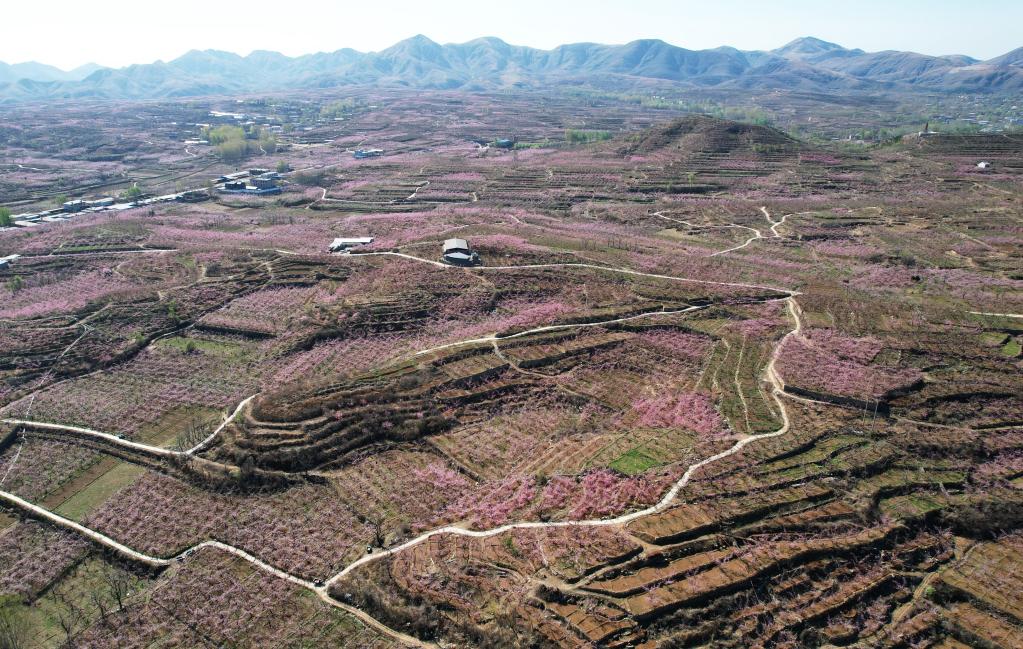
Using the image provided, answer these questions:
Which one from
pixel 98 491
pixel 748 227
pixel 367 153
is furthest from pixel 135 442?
pixel 367 153

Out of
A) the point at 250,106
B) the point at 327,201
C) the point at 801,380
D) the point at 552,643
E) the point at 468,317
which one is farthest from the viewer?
the point at 250,106

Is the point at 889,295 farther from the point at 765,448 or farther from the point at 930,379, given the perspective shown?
the point at 765,448

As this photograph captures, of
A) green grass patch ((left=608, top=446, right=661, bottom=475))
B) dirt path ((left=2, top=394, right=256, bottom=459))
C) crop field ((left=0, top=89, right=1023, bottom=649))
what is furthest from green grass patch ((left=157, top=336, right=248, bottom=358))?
green grass patch ((left=608, top=446, right=661, bottom=475))

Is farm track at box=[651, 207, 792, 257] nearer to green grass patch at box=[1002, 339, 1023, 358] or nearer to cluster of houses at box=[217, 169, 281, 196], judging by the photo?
green grass patch at box=[1002, 339, 1023, 358]

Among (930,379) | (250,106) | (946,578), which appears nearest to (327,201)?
(930,379)

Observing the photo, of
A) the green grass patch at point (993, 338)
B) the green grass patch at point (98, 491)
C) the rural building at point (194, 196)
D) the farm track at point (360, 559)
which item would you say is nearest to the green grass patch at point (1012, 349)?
the green grass patch at point (993, 338)

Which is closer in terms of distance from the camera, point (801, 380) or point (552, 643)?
point (552, 643)

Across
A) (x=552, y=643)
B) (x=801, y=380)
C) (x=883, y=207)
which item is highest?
(x=883, y=207)

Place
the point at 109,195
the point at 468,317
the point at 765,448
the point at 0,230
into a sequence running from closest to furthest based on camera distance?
the point at 765,448 → the point at 468,317 → the point at 0,230 → the point at 109,195
